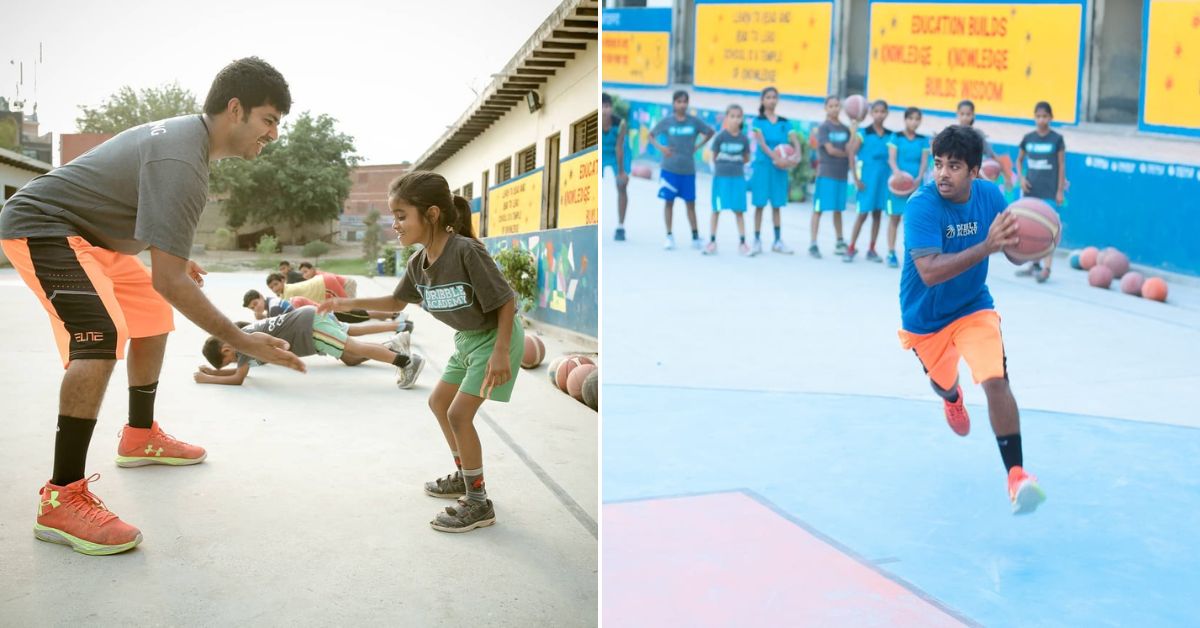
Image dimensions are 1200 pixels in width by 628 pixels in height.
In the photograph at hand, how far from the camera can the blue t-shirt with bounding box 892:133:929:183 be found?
9.55m

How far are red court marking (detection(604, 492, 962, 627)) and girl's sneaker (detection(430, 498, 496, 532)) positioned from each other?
0.39 m

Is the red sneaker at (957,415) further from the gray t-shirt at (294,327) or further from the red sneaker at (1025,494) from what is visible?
the gray t-shirt at (294,327)

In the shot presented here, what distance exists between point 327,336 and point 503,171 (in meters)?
8.40

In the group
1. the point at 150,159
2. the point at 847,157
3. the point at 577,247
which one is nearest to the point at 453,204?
the point at 150,159

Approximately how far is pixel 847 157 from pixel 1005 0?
3818 millimetres

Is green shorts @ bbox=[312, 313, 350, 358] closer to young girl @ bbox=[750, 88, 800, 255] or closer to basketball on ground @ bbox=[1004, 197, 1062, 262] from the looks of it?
basketball on ground @ bbox=[1004, 197, 1062, 262]

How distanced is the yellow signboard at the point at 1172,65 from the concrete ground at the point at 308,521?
7053mm

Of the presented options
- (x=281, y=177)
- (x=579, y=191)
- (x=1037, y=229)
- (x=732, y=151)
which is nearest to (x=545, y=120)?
(x=579, y=191)

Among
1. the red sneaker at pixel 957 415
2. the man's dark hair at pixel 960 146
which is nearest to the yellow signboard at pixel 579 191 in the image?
the red sneaker at pixel 957 415

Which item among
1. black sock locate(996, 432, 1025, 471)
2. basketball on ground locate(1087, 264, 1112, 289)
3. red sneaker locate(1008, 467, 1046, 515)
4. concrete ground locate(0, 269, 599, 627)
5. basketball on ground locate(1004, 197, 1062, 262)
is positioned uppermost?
basketball on ground locate(1004, 197, 1062, 262)

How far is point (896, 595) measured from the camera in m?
2.94

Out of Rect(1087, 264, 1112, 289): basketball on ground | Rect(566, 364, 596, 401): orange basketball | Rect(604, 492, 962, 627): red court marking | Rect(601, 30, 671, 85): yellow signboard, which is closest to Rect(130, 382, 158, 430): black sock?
Rect(604, 492, 962, 627): red court marking

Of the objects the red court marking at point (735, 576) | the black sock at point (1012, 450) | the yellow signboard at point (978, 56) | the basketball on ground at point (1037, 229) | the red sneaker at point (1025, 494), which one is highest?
the yellow signboard at point (978, 56)

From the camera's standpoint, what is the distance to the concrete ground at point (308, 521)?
2.42 meters
